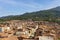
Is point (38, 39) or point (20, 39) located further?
point (20, 39)

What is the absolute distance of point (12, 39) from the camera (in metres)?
23.7

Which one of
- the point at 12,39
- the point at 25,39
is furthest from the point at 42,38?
the point at 12,39

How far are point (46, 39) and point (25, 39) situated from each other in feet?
7.62

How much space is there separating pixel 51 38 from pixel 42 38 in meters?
1.20

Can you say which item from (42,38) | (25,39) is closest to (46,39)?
(42,38)

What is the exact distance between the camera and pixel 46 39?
2181 cm

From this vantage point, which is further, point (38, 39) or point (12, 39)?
point (12, 39)

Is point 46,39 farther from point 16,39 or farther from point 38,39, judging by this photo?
point 16,39

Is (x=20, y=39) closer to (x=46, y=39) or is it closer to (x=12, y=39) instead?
(x=12, y=39)

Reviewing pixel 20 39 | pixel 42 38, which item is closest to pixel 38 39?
pixel 42 38

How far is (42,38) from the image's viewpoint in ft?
71.7

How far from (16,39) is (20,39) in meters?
0.45

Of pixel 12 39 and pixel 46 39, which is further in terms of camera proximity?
pixel 12 39

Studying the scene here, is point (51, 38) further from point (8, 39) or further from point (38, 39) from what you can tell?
point (8, 39)
